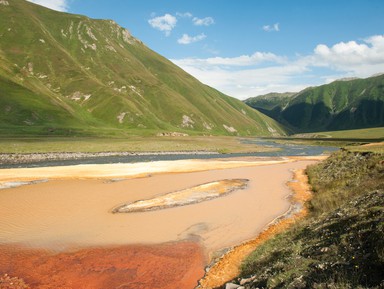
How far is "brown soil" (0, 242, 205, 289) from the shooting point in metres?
15.6

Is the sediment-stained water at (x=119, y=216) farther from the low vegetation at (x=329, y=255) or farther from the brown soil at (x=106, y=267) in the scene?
the low vegetation at (x=329, y=255)

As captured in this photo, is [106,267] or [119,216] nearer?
[106,267]

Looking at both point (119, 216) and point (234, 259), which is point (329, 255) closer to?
point (234, 259)

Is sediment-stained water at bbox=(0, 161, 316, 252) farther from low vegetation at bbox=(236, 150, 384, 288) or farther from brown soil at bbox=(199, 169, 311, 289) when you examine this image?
low vegetation at bbox=(236, 150, 384, 288)

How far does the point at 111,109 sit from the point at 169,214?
168 metres

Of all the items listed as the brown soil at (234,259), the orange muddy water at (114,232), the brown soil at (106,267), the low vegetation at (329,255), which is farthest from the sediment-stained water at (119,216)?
the low vegetation at (329,255)

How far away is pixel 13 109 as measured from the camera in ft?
420

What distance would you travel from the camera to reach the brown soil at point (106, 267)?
15641 mm

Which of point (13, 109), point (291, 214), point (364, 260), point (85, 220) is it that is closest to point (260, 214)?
point (291, 214)

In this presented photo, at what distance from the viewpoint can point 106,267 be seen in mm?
17547

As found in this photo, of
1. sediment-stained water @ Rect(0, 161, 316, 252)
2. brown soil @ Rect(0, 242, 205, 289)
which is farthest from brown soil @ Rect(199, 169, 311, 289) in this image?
sediment-stained water @ Rect(0, 161, 316, 252)

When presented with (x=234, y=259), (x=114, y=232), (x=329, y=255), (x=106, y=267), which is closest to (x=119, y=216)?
(x=114, y=232)

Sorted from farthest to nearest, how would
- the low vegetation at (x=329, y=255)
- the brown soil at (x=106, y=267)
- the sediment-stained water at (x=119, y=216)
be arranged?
the sediment-stained water at (x=119, y=216) < the brown soil at (x=106, y=267) < the low vegetation at (x=329, y=255)

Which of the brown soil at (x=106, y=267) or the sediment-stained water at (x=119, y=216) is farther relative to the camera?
the sediment-stained water at (x=119, y=216)
